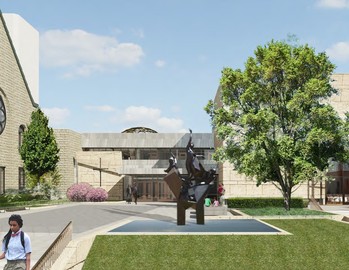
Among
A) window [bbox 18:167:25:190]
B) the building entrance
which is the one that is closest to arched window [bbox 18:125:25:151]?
window [bbox 18:167:25:190]

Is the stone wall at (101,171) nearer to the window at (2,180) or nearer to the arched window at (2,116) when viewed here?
the arched window at (2,116)

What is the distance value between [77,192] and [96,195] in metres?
2.17

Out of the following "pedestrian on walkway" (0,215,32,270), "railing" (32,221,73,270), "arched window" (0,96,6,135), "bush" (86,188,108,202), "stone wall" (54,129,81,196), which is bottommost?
"bush" (86,188,108,202)

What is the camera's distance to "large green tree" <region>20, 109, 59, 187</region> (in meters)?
50.0

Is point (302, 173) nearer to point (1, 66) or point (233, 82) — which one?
point (233, 82)

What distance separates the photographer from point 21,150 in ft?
165

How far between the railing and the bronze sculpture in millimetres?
7150

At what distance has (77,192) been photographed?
185 feet

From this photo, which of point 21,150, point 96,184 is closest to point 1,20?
point 21,150

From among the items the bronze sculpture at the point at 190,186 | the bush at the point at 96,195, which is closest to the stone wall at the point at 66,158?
the bush at the point at 96,195

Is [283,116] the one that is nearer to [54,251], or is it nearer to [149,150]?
→ [54,251]

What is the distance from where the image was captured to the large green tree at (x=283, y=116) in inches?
1181

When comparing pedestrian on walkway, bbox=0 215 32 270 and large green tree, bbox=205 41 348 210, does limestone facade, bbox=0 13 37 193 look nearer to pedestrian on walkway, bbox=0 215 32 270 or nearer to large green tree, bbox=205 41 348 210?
large green tree, bbox=205 41 348 210

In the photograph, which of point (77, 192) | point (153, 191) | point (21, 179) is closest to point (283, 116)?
point (21, 179)
